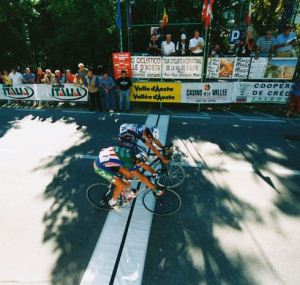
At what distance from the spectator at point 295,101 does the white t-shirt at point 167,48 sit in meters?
5.66

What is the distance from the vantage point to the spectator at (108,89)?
38.4ft

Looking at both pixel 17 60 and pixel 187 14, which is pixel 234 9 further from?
pixel 17 60

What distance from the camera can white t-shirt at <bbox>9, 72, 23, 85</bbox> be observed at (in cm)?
1334

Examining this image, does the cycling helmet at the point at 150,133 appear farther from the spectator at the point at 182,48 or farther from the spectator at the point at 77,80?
the spectator at the point at 77,80

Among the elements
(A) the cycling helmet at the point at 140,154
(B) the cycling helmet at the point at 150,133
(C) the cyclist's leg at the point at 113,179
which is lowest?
(C) the cyclist's leg at the point at 113,179

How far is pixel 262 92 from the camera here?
454 inches

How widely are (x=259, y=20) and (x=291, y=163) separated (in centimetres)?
1417

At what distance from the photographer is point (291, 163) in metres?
7.27

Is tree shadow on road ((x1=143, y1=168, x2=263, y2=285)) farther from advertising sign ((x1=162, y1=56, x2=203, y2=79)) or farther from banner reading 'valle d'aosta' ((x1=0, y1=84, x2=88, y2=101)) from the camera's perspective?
banner reading 'valle d'aosta' ((x1=0, y1=84, x2=88, y2=101))

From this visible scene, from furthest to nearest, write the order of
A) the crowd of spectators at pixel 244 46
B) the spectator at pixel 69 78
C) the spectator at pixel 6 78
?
the spectator at pixel 6 78, the spectator at pixel 69 78, the crowd of spectators at pixel 244 46

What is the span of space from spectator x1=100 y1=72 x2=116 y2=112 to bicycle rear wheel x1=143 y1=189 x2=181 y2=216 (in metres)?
6.95

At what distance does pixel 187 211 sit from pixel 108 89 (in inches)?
308

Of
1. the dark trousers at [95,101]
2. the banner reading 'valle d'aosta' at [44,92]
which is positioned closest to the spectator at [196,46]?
the dark trousers at [95,101]

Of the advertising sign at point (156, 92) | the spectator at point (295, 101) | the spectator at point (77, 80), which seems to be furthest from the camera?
the spectator at point (77, 80)
